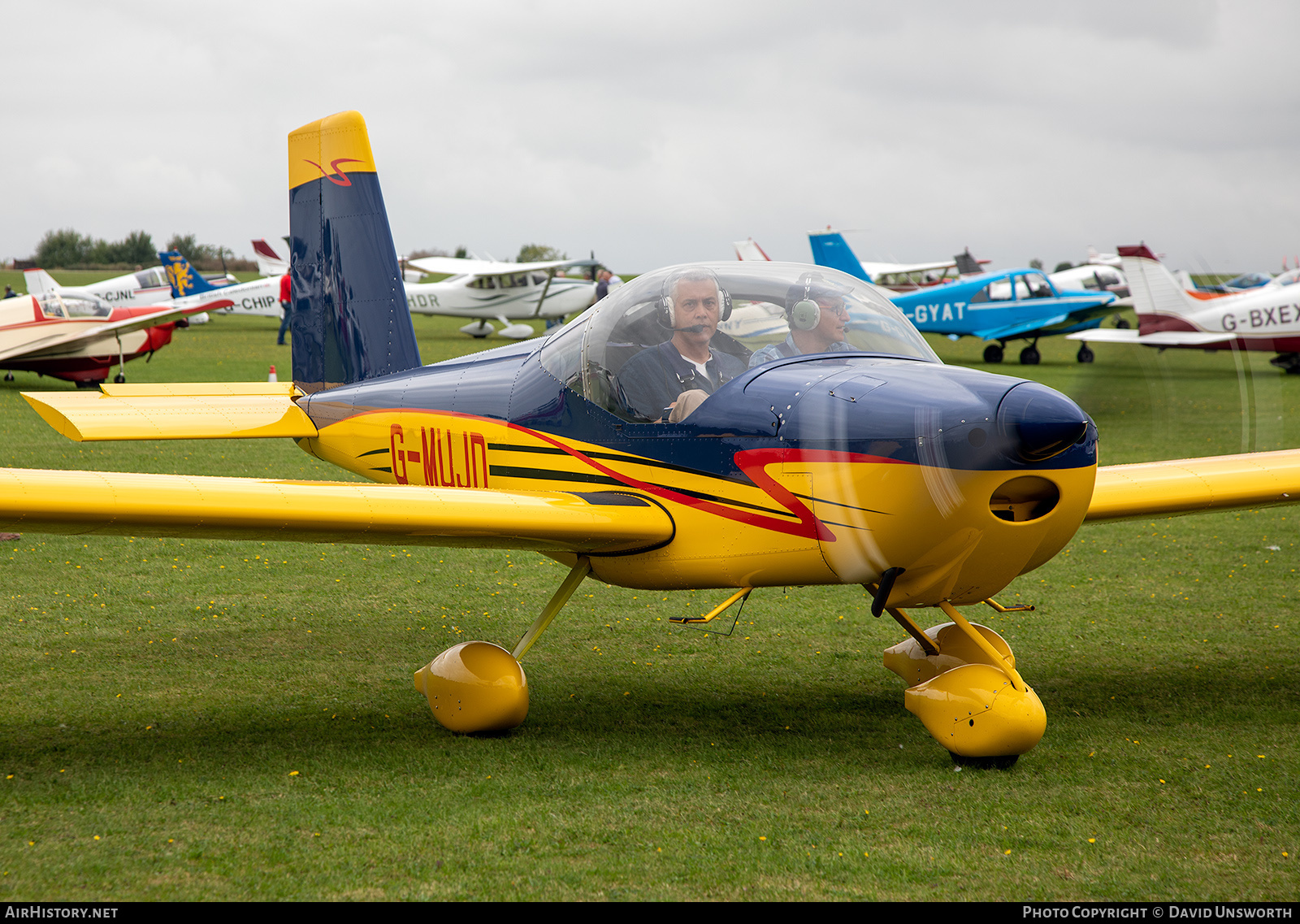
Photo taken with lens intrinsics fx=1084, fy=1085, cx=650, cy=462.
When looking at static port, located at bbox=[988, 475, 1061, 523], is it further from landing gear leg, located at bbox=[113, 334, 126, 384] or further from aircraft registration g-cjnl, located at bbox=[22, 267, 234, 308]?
aircraft registration g-cjnl, located at bbox=[22, 267, 234, 308]

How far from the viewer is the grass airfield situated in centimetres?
330

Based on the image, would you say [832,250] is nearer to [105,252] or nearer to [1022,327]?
[1022,327]

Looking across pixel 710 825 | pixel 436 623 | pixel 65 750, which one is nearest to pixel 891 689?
pixel 710 825

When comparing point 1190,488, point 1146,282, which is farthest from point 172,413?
point 1146,282

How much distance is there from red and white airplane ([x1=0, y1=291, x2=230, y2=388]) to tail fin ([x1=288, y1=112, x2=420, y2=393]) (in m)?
12.9

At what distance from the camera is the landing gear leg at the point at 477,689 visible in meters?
4.45

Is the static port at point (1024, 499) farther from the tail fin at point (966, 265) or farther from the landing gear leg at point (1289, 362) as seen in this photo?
the tail fin at point (966, 265)

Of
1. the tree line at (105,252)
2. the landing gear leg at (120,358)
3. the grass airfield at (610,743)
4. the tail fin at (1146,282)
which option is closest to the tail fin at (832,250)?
the tail fin at (1146,282)

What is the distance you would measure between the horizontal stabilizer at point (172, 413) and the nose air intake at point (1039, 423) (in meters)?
4.18

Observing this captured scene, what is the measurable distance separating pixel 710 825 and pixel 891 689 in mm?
1859

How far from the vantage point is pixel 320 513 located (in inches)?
155

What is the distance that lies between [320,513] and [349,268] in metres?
3.21
